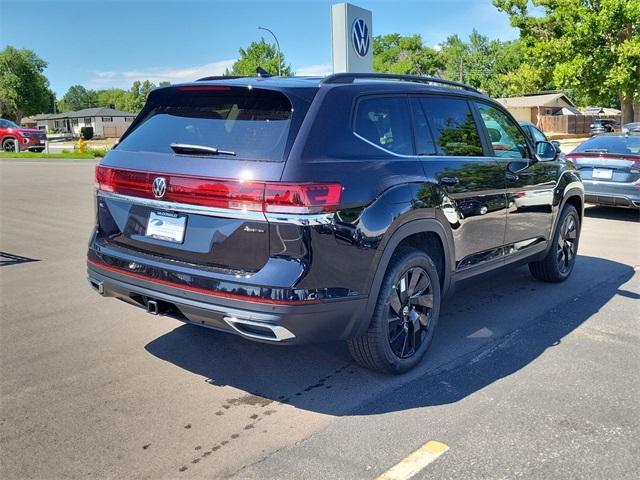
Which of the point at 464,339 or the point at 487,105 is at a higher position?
the point at 487,105

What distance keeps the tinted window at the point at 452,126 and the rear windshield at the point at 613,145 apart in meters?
6.73

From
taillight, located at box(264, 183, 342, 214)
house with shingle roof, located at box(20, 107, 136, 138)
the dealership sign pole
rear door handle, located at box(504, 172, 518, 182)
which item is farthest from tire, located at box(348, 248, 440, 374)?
house with shingle roof, located at box(20, 107, 136, 138)

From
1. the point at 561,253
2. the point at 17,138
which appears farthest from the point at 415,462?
the point at 17,138

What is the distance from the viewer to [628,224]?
1030 centimetres

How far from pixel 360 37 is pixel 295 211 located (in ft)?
23.6

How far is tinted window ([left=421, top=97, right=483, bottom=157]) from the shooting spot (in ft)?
14.6

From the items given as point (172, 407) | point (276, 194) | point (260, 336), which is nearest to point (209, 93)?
point (276, 194)

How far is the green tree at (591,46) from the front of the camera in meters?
29.4

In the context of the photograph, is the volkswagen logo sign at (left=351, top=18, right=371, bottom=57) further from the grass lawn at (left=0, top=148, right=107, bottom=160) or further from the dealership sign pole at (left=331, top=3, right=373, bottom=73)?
the grass lawn at (left=0, top=148, right=107, bottom=160)

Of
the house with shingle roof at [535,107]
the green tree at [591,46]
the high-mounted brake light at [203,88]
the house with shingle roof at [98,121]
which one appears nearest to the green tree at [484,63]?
the house with shingle roof at [535,107]

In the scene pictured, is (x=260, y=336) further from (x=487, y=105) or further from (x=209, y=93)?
(x=487, y=105)

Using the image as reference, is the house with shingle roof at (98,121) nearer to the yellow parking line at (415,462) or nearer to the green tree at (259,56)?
the green tree at (259,56)

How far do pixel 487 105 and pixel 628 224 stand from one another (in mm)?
6317

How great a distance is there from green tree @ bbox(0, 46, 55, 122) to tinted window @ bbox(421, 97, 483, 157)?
85.1m
